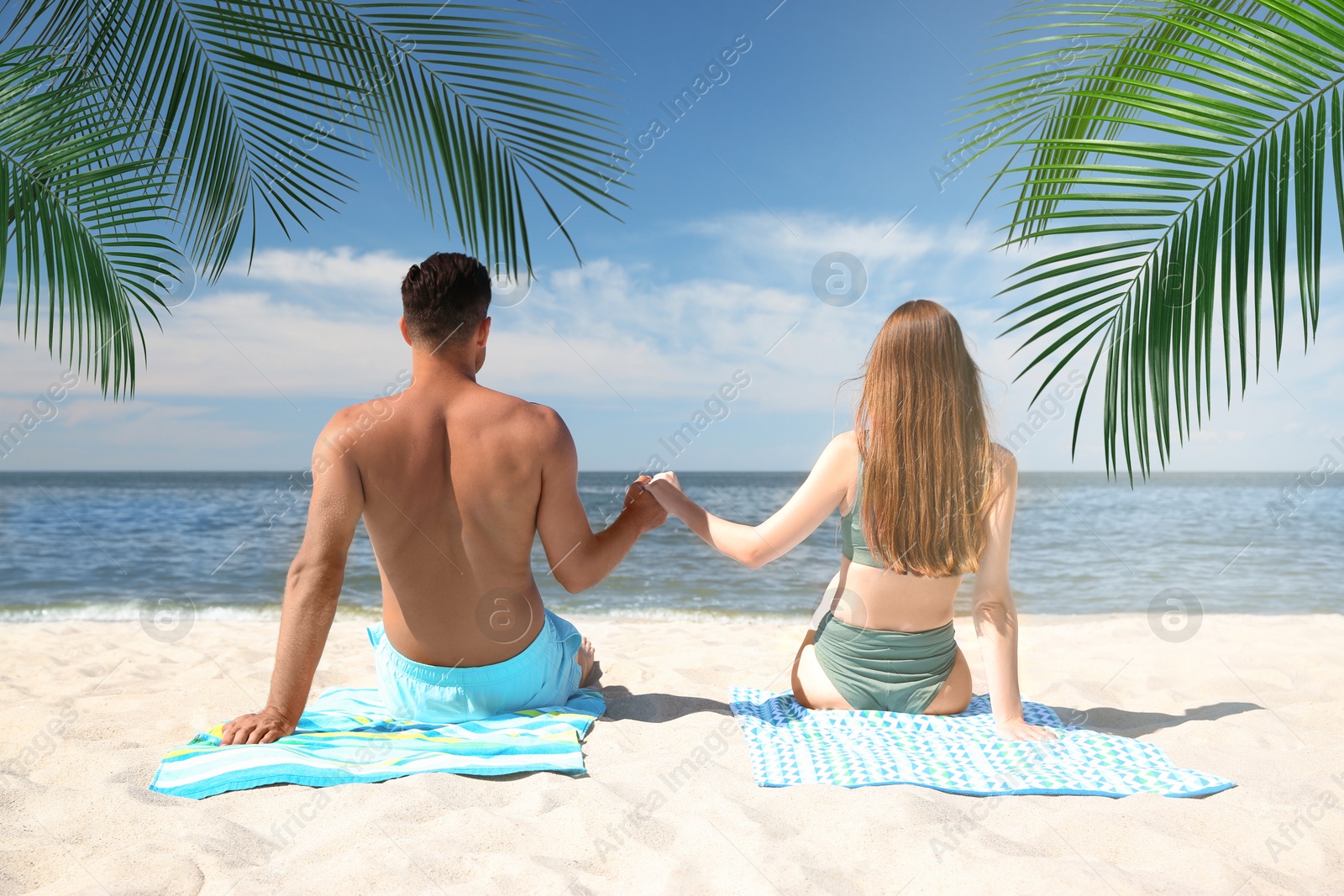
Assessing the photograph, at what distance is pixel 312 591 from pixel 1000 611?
2.31 m

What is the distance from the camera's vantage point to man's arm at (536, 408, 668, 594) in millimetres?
2846

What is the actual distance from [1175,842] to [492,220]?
2.80 m

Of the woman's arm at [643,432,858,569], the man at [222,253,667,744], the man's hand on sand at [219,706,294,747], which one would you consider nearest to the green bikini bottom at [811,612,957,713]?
the woman's arm at [643,432,858,569]

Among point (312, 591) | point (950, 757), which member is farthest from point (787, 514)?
point (312, 591)

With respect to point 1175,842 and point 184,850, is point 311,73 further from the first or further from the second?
point 1175,842

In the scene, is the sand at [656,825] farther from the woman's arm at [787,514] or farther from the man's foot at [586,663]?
the woman's arm at [787,514]

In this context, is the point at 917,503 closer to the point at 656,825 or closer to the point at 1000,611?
the point at 1000,611

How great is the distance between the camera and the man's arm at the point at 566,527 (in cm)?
285

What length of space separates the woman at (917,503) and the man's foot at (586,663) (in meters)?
0.94

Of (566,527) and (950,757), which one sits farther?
(566,527)

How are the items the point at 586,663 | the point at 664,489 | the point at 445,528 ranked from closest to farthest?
the point at 445,528, the point at 664,489, the point at 586,663

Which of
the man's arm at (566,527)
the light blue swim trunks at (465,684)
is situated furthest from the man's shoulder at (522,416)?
the light blue swim trunks at (465,684)

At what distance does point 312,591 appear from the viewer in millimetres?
2527

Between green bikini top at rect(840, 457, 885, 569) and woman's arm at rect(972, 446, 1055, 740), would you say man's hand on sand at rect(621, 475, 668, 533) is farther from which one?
woman's arm at rect(972, 446, 1055, 740)
